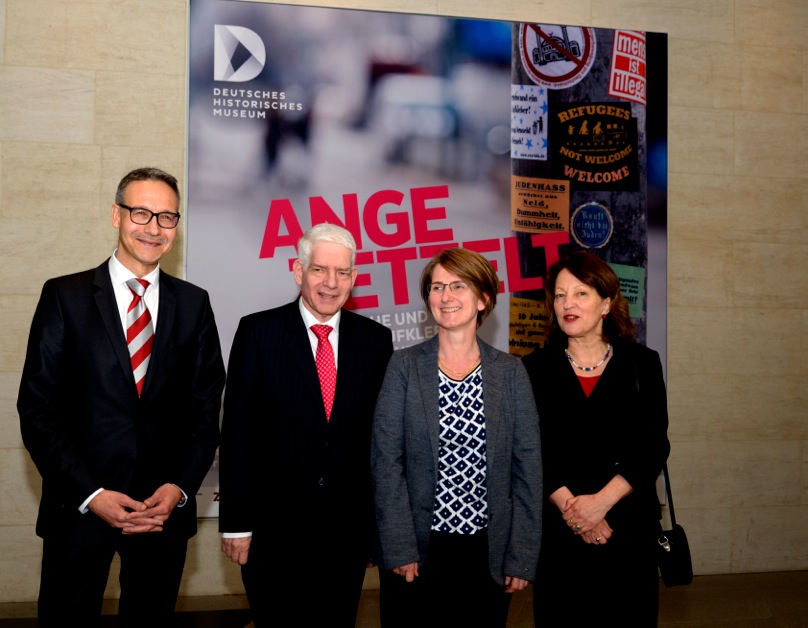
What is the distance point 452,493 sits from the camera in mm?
2506

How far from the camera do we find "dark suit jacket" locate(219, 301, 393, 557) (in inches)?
98.8

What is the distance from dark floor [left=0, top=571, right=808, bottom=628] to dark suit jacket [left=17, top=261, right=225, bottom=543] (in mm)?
1786

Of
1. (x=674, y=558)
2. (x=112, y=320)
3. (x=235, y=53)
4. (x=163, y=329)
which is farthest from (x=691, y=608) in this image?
(x=235, y=53)

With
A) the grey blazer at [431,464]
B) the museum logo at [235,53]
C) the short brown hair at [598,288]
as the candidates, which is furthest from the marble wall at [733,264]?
the grey blazer at [431,464]

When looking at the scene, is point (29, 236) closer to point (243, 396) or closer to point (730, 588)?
point (243, 396)

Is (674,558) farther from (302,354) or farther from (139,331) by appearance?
(139,331)

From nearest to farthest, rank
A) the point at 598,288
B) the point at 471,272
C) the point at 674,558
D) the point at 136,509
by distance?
the point at 136,509 < the point at 471,272 < the point at 674,558 < the point at 598,288

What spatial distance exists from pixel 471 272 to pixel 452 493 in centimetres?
72

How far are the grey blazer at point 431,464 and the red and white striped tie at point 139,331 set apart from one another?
76 cm

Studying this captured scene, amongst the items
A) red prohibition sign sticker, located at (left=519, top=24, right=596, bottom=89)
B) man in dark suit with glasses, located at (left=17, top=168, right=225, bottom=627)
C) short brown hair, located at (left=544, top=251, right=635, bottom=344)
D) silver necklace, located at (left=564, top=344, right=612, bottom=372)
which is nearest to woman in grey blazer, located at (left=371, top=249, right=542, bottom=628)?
silver necklace, located at (left=564, top=344, right=612, bottom=372)

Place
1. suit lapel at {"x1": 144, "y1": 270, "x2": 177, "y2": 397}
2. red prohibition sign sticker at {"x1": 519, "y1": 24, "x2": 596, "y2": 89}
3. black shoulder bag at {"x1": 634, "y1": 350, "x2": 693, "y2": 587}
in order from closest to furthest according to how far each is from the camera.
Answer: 1. suit lapel at {"x1": 144, "y1": 270, "x2": 177, "y2": 397}
2. black shoulder bag at {"x1": 634, "y1": 350, "x2": 693, "y2": 587}
3. red prohibition sign sticker at {"x1": 519, "y1": 24, "x2": 596, "y2": 89}

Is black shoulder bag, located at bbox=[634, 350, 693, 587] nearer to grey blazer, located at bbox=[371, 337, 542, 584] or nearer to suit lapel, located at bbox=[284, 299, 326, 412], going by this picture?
grey blazer, located at bbox=[371, 337, 542, 584]

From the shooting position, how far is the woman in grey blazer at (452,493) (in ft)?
8.18

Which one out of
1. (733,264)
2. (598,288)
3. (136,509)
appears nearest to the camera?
(136,509)
